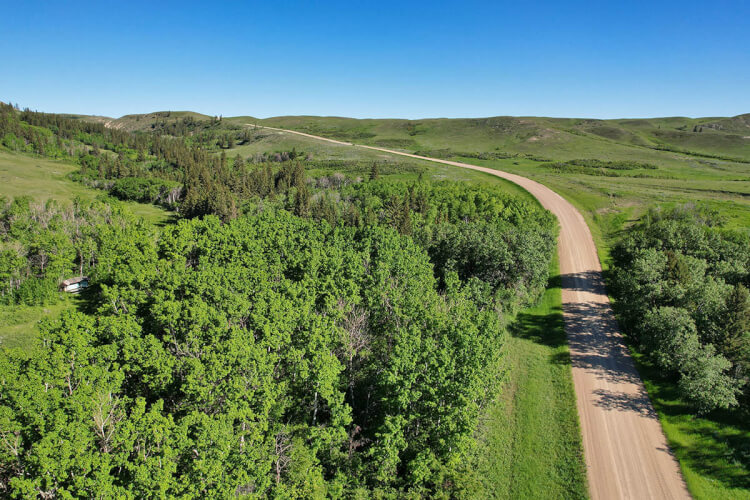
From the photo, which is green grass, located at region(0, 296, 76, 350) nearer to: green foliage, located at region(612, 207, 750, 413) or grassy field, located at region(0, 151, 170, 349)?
grassy field, located at region(0, 151, 170, 349)

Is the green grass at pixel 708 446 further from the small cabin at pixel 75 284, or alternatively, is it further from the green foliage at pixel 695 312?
the small cabin at pixel 75 284

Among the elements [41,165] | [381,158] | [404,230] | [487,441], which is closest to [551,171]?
[381,158]

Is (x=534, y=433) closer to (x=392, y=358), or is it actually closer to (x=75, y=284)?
(x=392, y=358)

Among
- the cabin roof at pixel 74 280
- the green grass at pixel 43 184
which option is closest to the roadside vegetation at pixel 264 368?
the cabin roof at pixel 74 280

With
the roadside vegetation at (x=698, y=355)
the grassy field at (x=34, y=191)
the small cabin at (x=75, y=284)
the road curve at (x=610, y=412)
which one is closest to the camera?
the road curve at (x=610, y=412)

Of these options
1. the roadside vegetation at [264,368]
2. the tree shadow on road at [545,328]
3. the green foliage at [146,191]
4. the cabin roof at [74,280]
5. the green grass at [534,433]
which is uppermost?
the green foliage at [146,191]

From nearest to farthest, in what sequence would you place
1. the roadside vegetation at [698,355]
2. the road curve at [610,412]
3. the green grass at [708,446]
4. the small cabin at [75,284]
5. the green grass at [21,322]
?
1. the green grass at [708,446]
2. the road curve at [610,412]
3. the roadside vegetation at [698,355]
4. the green grass at [21,322]
5. the small cabin at [75,284]

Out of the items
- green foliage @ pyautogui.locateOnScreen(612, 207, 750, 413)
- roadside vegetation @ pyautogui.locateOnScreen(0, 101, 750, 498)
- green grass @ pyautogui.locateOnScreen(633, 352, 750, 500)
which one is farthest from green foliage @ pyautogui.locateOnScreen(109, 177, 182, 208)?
green grass @ pyautogui.locateOnScreen(633, 352, 750, 500)
